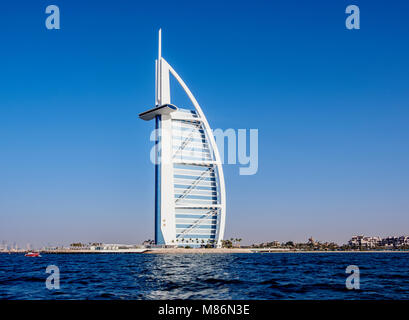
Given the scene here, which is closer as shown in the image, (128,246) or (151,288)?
(151,288)

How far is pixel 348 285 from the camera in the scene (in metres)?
23.9

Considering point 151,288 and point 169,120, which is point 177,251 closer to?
point 169,120

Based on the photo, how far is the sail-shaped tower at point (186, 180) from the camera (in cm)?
13725

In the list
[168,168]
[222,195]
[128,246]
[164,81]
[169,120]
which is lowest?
[128,246]

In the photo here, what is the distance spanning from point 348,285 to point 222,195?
117 metres

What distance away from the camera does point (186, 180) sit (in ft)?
458

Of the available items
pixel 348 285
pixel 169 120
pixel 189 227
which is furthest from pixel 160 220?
pixel 348 285

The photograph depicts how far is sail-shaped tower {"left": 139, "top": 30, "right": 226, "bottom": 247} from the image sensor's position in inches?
A: 5404

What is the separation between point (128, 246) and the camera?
185625 mm
